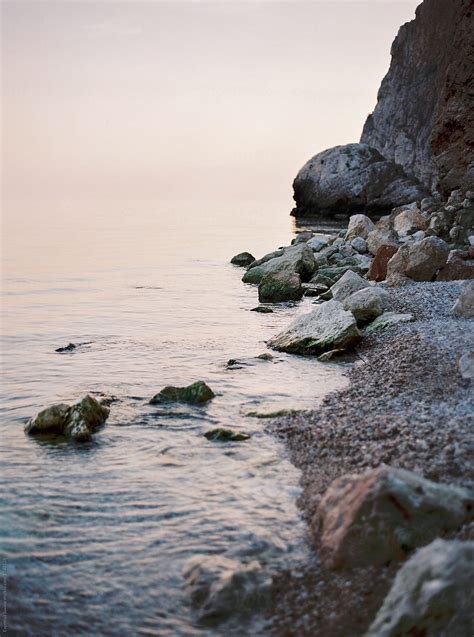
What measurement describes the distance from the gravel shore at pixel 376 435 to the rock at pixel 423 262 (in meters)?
4.88

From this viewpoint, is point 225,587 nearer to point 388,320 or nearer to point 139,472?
point 139,472

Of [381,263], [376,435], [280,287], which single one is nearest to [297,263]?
[280,287]

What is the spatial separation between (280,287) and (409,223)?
1123 centimetres

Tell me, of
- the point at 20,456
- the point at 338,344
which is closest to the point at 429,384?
the point at 338,344

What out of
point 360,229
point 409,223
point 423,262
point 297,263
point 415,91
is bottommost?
point 297,263

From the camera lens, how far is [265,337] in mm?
14727

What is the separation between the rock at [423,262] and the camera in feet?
56.1

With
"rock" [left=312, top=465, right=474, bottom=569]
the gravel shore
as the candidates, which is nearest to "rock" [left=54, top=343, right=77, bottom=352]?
the gravel shore

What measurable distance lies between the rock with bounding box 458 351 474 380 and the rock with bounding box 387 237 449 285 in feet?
28.1

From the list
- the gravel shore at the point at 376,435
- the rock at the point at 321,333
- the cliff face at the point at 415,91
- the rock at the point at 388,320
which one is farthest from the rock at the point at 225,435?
the cliff face at the point at 415,91

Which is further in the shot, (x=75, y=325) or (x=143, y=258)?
(x=143, y=258)

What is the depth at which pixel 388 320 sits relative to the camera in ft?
42.9

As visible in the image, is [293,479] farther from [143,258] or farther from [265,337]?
[143,258]

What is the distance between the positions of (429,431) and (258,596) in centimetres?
285
